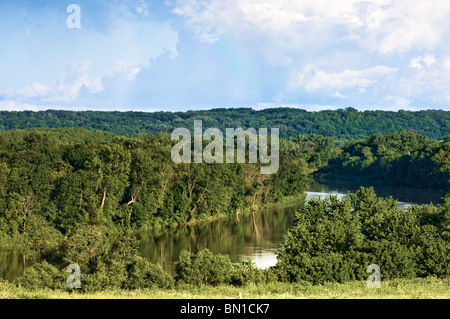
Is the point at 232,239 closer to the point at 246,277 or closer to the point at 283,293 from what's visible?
the point at 246,277

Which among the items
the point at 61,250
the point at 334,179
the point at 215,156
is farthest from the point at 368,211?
the point at 334,179

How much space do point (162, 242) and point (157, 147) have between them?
651 inches

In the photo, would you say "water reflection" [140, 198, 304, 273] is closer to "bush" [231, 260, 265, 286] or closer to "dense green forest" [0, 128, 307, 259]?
"dense green forest" [0, 128, 307, 259]

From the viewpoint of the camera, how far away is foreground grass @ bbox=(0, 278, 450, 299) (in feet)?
58.2

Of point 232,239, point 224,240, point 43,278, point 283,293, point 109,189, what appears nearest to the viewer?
point 283,293

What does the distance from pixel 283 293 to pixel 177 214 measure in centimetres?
4192

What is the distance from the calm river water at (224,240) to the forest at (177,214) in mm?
2083

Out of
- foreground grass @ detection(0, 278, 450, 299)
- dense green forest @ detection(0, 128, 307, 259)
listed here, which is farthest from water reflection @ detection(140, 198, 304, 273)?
foreground grass @ detection(0, 278, 450, 299)

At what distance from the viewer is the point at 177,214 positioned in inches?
2386

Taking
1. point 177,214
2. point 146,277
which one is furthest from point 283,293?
point 177,214

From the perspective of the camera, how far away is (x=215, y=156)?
69938 millimetres

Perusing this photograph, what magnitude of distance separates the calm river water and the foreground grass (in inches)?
759

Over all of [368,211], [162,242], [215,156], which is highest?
[215,156]

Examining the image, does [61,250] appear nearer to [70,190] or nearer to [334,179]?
[70,190]
